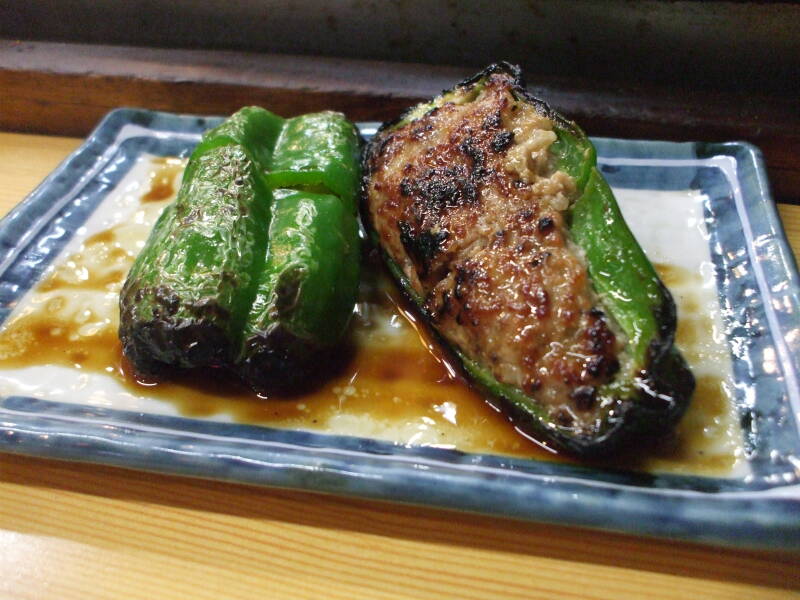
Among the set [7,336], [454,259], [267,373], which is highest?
[454,259]

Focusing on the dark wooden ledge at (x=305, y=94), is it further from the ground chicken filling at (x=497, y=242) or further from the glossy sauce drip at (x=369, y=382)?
the glossy sauce drip at (x=369, y=382)

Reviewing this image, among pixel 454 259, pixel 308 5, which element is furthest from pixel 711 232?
pixel 308 5

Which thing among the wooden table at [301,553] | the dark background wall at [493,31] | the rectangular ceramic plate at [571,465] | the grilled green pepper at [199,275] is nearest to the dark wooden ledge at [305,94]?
the dark background wall at [493,31]

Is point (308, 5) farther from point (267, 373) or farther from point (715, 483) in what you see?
point (715, 483)

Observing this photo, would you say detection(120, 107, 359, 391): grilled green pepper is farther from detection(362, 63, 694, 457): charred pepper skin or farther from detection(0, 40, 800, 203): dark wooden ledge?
detection(0, 40, 800, 203): dark wooden ledge

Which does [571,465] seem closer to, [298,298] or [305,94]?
[298,298]

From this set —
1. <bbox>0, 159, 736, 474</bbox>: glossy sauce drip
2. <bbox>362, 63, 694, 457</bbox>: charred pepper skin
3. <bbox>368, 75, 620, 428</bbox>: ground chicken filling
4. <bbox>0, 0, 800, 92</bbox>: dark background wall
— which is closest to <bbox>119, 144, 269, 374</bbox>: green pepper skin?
<bbox>0, 159, 736, 474</bbox>: glossy sauce drip
